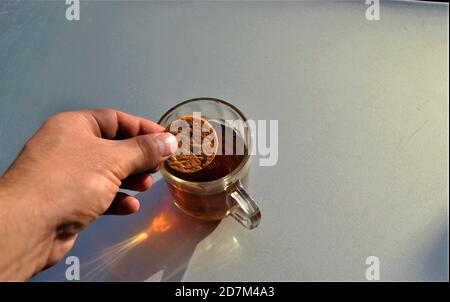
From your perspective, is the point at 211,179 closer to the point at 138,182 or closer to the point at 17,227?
the point at 138,182

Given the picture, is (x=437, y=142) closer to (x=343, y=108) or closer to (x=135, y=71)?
(x=343, y=108)

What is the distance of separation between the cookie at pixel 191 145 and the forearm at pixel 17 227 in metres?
0.17

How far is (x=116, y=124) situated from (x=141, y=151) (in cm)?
10

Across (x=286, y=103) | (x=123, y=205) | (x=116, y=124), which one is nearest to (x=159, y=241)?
(x=123, y=205)

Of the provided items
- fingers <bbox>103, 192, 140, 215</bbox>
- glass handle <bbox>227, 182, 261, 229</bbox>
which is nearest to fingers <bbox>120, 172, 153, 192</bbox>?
fingers <bbox>103, 192, 140, 215</bbox>

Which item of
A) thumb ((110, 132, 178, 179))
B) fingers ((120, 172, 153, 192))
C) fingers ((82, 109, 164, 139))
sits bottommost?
fingers ((120, 172, 153, 192))

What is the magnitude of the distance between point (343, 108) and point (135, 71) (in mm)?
336

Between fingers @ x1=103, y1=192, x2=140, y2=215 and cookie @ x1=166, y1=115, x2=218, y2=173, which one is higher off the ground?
cookie @ x1=166, y1=115, x2=218, y2=173

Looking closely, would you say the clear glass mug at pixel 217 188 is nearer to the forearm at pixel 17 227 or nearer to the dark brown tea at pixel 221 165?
the dark brown tea at pixel 221 165

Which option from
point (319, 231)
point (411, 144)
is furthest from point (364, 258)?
A: point (411, 144)

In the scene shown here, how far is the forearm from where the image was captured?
0.49 metres

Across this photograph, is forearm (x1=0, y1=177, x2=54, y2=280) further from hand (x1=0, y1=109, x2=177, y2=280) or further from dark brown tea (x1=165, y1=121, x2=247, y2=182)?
dark brown tea (x1=165, y1=121, x2=247, y2=182)

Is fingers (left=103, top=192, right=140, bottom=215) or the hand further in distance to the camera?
fingers (left=103, top=192, right=140, bottom=215)

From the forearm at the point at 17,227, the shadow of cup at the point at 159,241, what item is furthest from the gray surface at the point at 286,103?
the forearm at the point at 17,227
